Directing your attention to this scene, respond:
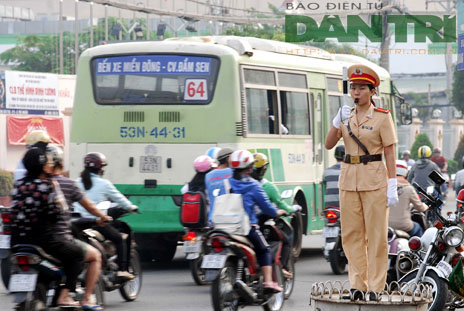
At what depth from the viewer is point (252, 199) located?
361 inches

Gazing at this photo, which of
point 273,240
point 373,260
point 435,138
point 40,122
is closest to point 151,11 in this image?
point 40,122

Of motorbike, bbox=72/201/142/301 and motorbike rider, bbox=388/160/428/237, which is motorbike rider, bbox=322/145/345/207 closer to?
motorbike rider, bbox=388/160/428/237

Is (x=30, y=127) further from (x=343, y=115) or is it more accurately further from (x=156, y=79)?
(x=343, y=115)

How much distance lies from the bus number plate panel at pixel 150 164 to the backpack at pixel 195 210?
2.41 m

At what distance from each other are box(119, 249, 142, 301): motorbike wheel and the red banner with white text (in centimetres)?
3367

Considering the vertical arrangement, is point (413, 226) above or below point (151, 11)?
below

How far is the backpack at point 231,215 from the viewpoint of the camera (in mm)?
8953

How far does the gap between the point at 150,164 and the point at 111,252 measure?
3.72m

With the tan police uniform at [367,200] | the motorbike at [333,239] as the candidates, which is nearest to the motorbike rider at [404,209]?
the motorbike at [333,239]

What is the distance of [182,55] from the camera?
14.0 metres

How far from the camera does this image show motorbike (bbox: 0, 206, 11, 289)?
9.91m

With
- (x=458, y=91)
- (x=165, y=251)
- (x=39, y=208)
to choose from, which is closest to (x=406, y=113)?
(x=165, y=251)

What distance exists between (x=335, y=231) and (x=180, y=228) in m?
2.14

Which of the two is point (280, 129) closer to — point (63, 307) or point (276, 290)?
point (276, 290)
